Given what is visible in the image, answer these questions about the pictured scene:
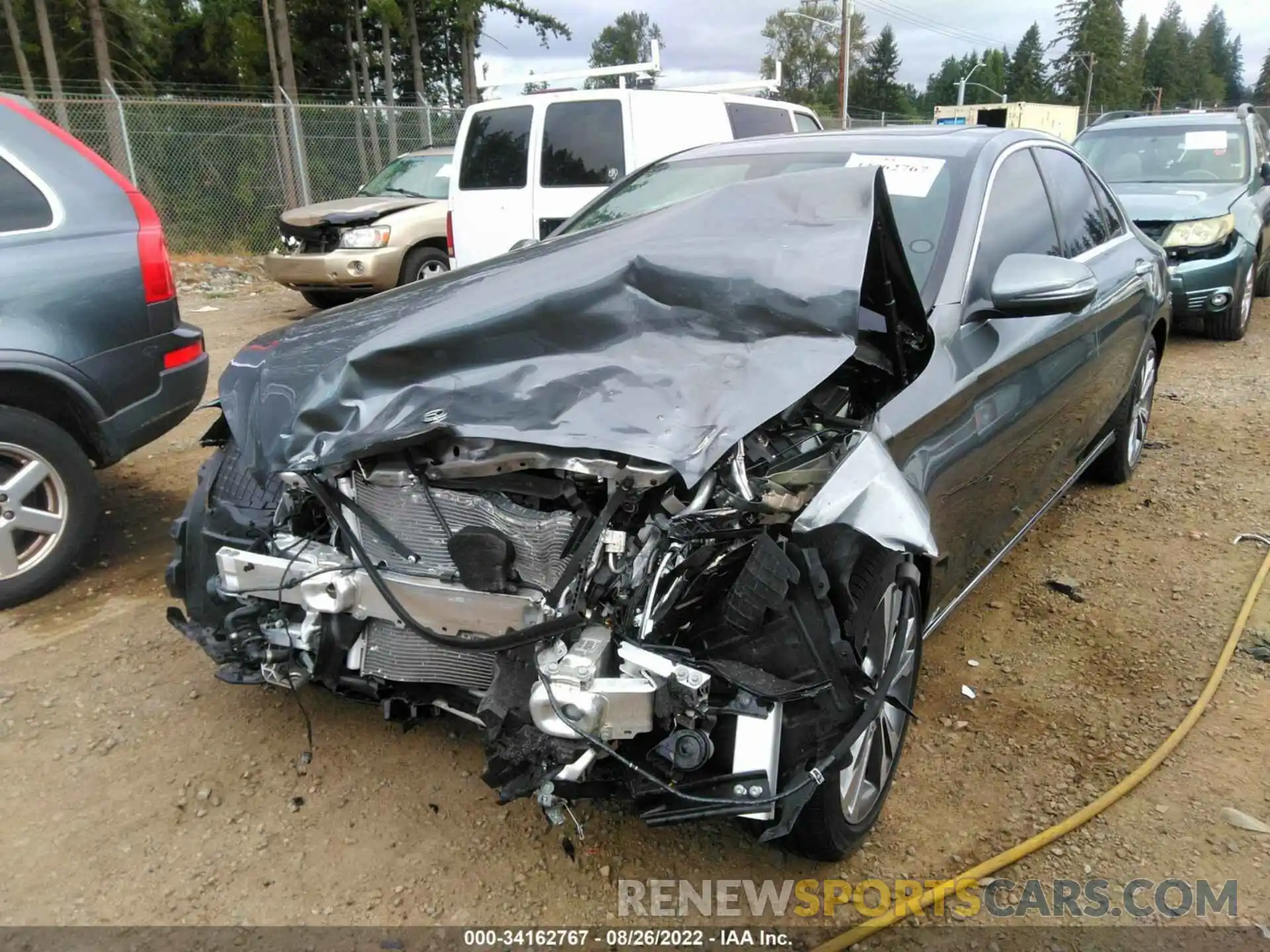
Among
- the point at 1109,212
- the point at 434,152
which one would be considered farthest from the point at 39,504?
the point at 434,152

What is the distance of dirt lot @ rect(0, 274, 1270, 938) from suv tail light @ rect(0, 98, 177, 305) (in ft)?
3.83

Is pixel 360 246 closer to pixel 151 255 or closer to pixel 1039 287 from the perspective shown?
pixel 151 255

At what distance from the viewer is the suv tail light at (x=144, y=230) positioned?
3812mm

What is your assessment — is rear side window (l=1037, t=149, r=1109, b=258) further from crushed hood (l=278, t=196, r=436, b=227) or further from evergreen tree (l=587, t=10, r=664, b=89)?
evergreen tree (l=587, t=10, r=664, b=89)

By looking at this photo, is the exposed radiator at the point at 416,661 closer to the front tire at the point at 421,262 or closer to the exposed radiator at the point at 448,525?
the exposed radiator at the point at 448,525

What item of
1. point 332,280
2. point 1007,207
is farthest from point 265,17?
point 1007,207

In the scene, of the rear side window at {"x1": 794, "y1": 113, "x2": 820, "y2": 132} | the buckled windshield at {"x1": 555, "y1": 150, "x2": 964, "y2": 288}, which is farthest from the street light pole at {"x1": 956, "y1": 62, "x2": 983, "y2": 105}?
the buckled windshield at {"x1": 555, "y1": 150, "x2": 964, "y2": 288}

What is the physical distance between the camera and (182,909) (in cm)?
225

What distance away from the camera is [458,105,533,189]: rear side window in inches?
314

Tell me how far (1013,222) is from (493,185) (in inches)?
222

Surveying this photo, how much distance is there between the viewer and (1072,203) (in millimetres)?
4023

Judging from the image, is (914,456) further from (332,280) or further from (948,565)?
(332,280)

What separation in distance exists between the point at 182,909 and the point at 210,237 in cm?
1468

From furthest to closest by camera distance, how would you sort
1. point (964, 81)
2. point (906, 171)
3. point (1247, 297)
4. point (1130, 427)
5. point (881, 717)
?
point (964, 81), point (1247, 297), point (1130, 427), point (906, 171), point (881, 717)
